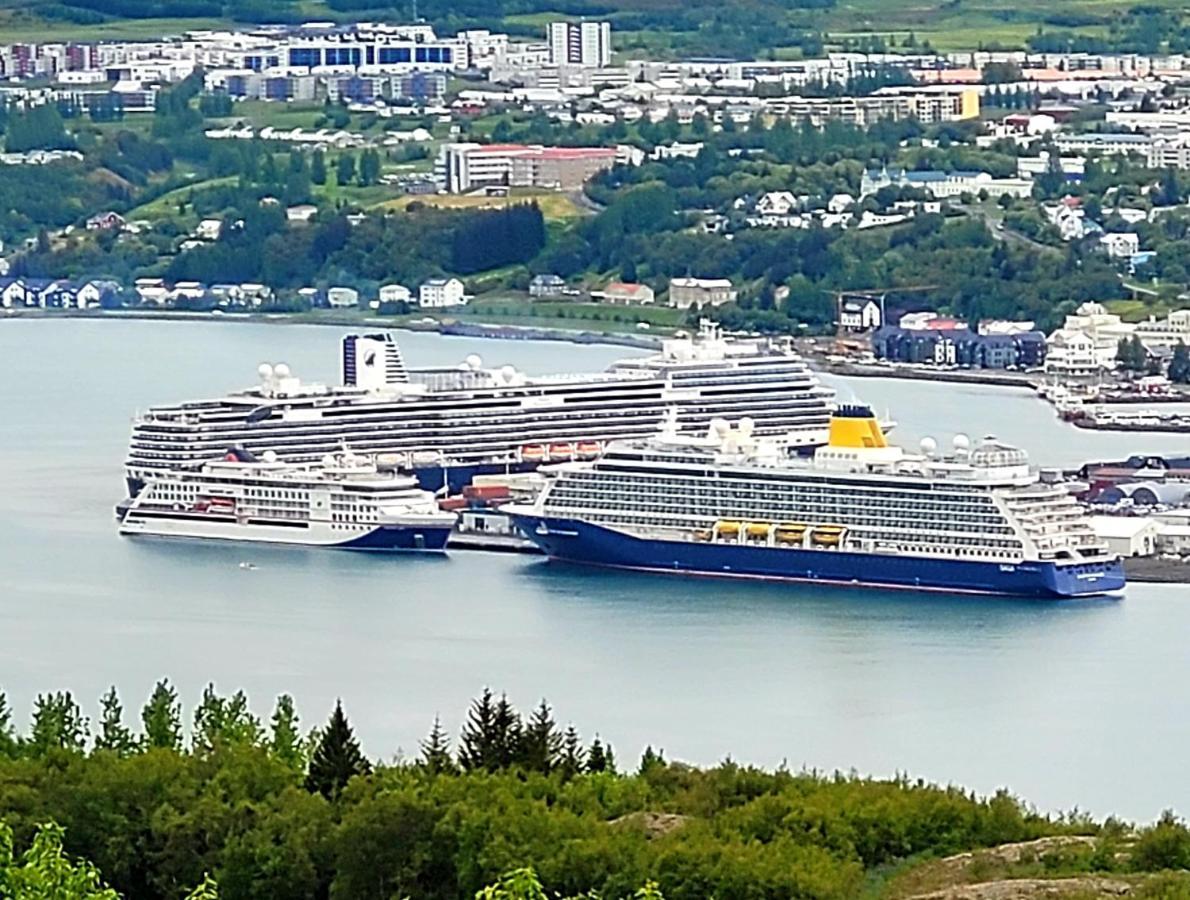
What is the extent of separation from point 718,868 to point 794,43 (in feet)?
110

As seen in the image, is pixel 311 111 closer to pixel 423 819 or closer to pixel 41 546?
pixel 41 546

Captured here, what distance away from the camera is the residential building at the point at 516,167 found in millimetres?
31078

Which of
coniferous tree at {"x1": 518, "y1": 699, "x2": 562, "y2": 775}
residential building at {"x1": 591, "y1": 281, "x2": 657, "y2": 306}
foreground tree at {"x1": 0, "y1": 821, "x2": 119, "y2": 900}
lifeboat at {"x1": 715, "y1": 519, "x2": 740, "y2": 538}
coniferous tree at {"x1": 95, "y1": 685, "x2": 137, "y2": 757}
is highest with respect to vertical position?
foreground tree at {"x1": 0, "y1": 821, "x2": 119, "y2": 900}

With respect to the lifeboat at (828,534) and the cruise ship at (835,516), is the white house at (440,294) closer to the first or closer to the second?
the cruise ship at (835,516)

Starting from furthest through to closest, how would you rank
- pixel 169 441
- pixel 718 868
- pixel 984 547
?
pixel 169 441, pixel 984 547, pixel 718 868

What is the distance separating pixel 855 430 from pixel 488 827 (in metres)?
8.55

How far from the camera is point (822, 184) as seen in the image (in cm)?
2964

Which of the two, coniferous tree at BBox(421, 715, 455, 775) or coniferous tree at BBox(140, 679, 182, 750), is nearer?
coniferous tree at BBox(421, 715, 455, 775)

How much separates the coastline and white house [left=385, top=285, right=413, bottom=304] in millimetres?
464

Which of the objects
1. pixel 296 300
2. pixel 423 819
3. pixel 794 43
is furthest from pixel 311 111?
pixel 423 819

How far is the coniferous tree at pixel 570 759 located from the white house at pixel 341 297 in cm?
1904

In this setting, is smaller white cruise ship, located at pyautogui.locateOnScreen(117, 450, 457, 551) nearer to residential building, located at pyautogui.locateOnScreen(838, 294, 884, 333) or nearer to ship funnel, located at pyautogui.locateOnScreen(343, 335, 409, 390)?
ship funnel, located at pyautogui.locateOnScreen(343, 335, 409, 390)

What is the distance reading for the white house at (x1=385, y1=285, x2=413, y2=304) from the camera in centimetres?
Result: 2769

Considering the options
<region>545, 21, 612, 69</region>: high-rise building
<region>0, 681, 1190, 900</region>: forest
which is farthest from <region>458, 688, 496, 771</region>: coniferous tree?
<region>545, 21, 612, 69</region>: high-rise building
